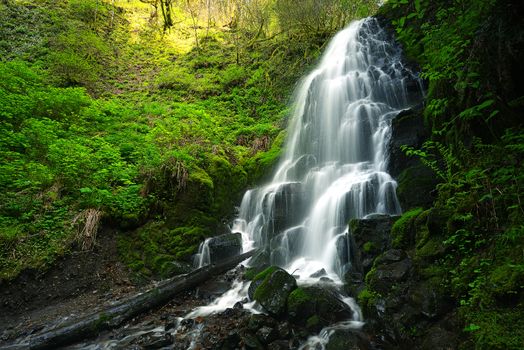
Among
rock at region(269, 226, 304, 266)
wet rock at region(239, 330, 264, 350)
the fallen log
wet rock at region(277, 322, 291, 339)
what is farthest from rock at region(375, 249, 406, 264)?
the fallen log

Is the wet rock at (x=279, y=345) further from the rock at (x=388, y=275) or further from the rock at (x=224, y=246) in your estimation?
the rock at (x=224, y=246)

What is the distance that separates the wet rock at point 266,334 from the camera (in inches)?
179

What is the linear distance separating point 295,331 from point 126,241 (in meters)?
5.06

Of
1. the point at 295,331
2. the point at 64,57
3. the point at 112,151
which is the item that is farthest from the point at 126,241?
the point at 64,57

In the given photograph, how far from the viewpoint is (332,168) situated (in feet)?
30.9

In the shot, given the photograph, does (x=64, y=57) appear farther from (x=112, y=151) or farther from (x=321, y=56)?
(x=321, y=56)

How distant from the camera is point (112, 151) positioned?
29.4ft

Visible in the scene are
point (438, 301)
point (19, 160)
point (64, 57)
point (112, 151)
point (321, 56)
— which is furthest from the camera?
point (321, 56)

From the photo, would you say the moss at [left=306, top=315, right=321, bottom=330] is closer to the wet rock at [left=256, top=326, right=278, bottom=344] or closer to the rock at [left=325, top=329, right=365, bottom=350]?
the rock at [left=325, top=329, right=365, bottom=350]

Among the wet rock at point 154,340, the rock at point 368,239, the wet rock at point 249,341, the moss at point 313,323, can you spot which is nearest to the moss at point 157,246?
the wet rock at point 154,340

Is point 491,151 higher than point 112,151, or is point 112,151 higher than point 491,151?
point 112,151

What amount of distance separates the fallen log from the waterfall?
2.19 metres

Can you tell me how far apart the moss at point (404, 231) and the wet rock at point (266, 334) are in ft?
8.06

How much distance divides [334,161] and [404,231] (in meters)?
5.05
